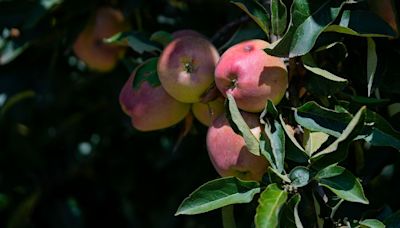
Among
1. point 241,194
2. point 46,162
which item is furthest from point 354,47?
point 46,162

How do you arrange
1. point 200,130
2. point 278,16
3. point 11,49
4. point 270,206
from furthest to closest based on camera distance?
point 11,49 < point 200,130 < point 278,16 < point 270,206

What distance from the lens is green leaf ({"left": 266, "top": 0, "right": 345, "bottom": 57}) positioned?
0.91 metres

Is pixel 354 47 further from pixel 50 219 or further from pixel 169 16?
pixel 50 219

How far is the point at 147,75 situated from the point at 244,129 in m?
0.24

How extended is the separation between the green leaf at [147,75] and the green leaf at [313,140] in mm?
238

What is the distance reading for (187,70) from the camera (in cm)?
100

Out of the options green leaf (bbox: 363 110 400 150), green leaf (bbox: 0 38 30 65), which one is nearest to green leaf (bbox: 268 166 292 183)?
green leaf (bbox: 363 110 400 150)

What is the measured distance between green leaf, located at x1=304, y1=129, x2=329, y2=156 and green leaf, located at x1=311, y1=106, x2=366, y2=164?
0.10 feet

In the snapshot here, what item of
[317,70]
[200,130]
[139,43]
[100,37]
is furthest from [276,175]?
[100,37]

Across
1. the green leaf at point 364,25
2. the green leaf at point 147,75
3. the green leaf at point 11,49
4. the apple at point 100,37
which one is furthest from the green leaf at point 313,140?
the green leaf at point 11,49

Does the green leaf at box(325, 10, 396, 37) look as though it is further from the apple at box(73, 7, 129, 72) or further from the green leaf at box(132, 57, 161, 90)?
the apple at box(73, 7, 129, 72)

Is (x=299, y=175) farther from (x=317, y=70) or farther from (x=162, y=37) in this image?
(x=162, y=37)

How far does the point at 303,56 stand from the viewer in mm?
946

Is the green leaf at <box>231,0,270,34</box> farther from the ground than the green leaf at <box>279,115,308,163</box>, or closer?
farther from the ground
